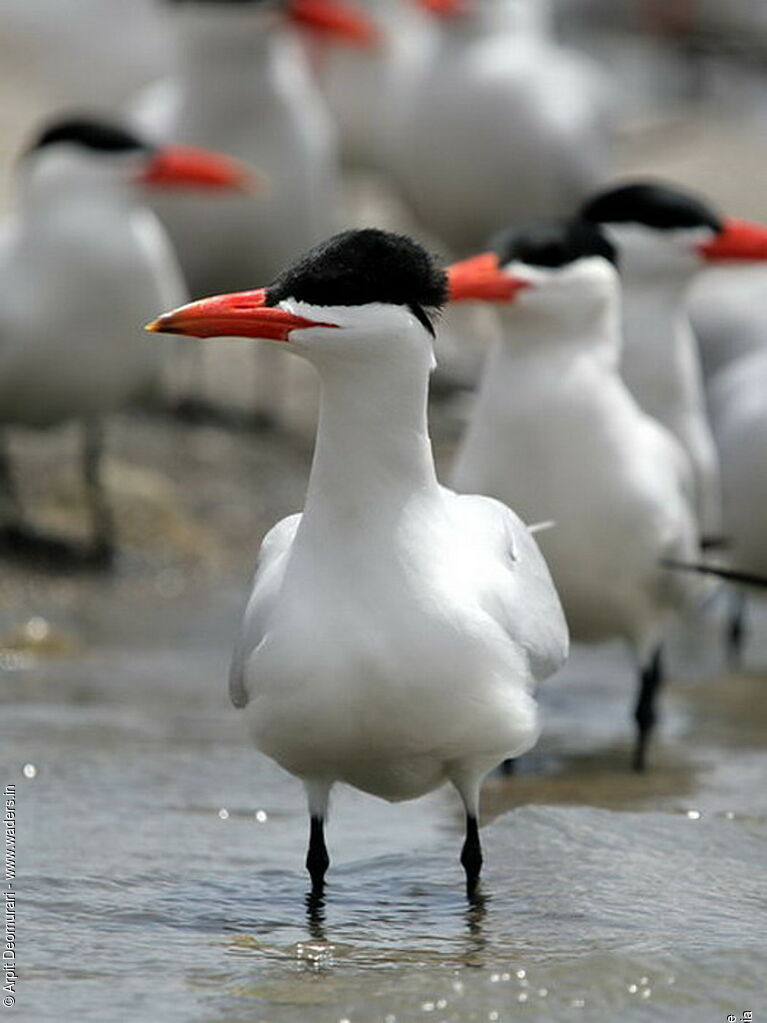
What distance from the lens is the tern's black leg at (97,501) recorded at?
25.4ft

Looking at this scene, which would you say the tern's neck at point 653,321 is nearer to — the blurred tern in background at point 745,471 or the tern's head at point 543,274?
the blurred tern in background at point 745,471

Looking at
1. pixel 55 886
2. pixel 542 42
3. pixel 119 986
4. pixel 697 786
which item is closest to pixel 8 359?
pixel 697 786

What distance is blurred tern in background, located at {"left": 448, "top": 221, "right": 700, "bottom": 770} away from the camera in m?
5.56

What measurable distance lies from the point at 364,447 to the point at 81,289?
3876 mm

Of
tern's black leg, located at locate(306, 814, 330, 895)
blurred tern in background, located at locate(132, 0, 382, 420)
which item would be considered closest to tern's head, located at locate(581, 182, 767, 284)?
tern's black leg, located at locate(306, 814, 330, 895)

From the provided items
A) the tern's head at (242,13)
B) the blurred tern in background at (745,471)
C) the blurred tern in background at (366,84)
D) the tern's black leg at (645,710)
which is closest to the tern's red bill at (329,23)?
the tern's head at (242,13)

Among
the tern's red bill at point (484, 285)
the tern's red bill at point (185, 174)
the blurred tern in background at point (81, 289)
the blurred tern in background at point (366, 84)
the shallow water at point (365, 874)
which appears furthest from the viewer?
the blurred tern in background at point (366, 84)

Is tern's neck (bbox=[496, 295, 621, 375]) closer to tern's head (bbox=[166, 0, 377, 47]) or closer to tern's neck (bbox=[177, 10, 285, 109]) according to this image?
tern's neck (bbox=[177, 10, 285, 109])

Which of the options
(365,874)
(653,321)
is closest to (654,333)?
(653,321)

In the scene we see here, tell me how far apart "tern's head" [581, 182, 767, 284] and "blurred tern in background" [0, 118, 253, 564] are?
5.92 ft

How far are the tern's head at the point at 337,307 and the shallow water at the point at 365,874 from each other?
2.99 ft

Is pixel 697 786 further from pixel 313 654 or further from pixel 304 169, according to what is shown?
pixel 304 169

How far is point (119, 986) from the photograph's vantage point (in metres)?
3.67

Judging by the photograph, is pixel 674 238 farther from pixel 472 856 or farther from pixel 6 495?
pixel 472 856
